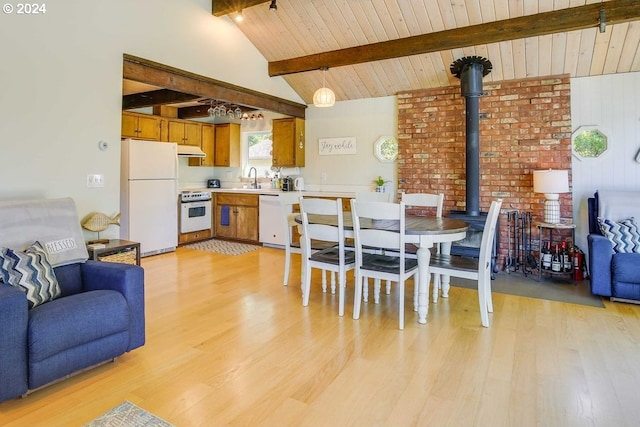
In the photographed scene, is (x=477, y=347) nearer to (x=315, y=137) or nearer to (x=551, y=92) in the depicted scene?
(x=551, y=92)

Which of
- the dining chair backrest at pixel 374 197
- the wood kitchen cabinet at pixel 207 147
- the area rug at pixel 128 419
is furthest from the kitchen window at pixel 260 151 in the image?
the area rug at pixel 128 419

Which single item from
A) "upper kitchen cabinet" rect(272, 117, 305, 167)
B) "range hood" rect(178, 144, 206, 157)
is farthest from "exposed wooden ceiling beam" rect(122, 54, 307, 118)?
"range hood" rect(178, 144, 206, 157)

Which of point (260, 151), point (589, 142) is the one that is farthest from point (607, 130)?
point (260, 151)

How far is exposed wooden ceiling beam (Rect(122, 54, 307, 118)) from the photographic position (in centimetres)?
379

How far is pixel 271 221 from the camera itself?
6.09 metres

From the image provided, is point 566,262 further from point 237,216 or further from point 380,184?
point 237,216

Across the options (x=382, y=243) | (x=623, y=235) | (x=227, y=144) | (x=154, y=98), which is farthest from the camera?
(x=227, y=144)

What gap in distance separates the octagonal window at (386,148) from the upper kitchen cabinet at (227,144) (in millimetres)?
2846

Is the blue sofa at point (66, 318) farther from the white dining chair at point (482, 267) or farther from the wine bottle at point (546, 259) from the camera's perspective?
the wine bottle at point (546, 259)

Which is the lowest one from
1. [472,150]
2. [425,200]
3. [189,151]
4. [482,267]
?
[482,267]

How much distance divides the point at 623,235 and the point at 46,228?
15.9 feet

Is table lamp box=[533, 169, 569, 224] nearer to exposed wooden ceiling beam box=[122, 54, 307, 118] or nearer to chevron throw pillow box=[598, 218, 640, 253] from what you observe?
chevron throw pillow box=[598, 218, 640, 253]

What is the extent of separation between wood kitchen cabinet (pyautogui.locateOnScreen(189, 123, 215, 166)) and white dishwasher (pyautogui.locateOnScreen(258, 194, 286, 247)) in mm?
1768

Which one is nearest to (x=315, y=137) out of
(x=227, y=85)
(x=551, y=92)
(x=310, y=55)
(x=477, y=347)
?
(x=310, y=55)
